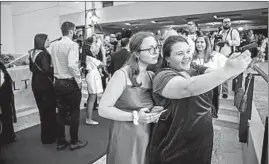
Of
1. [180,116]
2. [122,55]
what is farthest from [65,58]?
[180,116]

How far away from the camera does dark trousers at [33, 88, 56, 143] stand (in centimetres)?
261

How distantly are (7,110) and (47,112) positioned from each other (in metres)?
0.47

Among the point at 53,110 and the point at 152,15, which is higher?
the point at 152,15

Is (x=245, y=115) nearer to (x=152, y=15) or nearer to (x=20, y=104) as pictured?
(x=20, y=104)

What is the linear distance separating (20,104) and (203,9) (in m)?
8.48

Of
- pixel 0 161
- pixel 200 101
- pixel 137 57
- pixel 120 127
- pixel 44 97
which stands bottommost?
pixel 0 161

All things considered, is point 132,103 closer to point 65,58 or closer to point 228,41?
point 65,58

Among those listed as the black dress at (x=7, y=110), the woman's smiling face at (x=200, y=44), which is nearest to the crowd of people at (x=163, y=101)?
the woman's smiling face at (x=200, y=44)

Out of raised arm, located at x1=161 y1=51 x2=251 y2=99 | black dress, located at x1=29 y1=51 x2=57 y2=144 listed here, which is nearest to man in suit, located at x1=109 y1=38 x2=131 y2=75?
black dress, located at x1=29 y1=51 x2=57 y2=144

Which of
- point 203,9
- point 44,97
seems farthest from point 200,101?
point 203,9

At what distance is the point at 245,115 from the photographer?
1977mm

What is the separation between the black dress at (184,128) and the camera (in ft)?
3.13

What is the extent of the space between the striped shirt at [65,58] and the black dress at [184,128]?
5.20 ft

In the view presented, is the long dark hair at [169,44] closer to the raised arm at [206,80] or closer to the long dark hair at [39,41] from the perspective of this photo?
the raised arm at [206,80]
